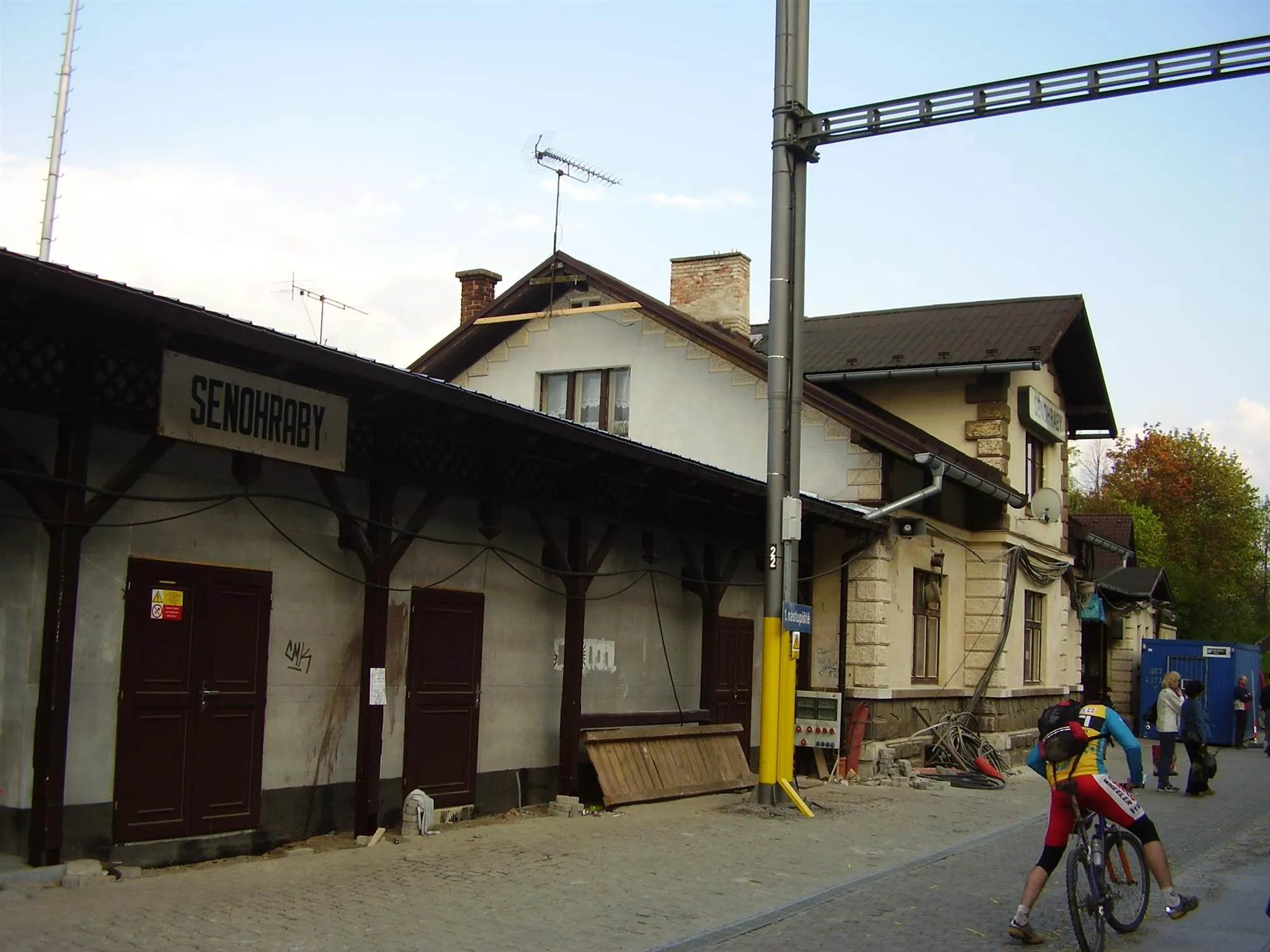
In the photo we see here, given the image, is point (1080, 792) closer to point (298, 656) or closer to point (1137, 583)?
point (298, 656)

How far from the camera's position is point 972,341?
2219 centimetres

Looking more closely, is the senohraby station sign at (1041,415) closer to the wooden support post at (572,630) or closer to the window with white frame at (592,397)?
the window with white frame at (592,397)

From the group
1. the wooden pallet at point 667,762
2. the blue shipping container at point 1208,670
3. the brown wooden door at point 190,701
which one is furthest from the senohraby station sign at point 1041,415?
the brown wooden door at point 190,701

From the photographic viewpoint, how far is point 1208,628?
156 feet

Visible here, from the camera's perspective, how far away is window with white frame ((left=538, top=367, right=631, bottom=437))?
69.4 ft

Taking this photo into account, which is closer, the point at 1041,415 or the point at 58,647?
the point at 58,647

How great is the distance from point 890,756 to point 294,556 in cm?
1031

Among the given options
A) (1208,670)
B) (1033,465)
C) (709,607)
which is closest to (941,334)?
(1033,465)

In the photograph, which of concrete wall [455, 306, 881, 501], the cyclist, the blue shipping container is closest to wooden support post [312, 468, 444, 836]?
the cyclist

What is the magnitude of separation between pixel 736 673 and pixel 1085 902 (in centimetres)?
993

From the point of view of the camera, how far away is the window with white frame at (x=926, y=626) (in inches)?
804

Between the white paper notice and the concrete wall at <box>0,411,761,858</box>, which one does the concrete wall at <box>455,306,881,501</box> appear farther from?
the white paper notice

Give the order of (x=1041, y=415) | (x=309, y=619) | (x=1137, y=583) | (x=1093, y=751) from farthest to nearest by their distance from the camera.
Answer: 1. (x=1137, y=583)
2. (x=1041, y=415)
3. (x=309, y=619)
4. (x=1093, y=751)

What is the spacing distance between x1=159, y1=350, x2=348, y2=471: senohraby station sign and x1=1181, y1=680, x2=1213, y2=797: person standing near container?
486 inches
